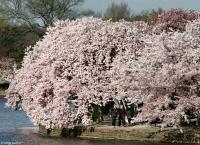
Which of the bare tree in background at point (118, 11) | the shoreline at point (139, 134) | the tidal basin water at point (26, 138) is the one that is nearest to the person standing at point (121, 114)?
the shoreline at point (139, 134)

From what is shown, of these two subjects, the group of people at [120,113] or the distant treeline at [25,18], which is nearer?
the group of people at [120,113]

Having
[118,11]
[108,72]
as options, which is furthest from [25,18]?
[108,72]

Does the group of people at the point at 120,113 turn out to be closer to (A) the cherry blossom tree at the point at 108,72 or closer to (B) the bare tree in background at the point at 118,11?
(A) the cherry blossom tree at the point at 108,72

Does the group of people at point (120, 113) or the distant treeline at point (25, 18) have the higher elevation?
the distant treeline at point (25, 18)

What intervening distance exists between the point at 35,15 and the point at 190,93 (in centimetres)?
6166

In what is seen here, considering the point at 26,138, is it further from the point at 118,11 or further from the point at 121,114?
the point at 118,11

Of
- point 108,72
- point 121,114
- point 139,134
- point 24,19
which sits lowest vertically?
point 139,134

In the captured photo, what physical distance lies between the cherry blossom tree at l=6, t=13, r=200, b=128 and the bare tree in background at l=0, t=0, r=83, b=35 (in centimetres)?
5165

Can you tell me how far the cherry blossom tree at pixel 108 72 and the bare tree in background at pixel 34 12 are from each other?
51.7 metres

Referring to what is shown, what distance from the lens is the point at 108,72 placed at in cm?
3281

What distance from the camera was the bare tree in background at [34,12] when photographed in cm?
8862

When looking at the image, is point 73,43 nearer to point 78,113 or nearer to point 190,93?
point 78,113

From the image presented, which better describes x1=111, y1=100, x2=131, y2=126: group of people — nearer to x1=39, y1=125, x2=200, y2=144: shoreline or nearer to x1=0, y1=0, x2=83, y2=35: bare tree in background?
x1=39, y1=125, x2=200, y2=144: shoreline

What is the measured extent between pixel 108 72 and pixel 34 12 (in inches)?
2275
